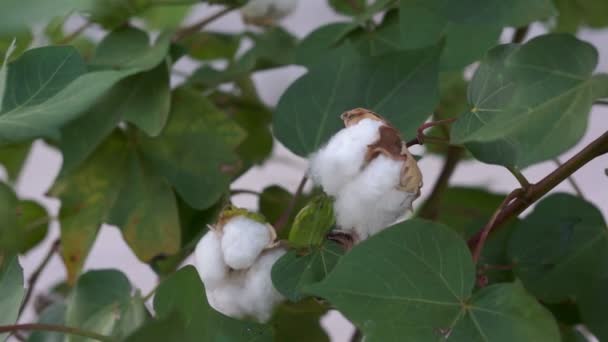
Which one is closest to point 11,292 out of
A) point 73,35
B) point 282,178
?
point 73,35

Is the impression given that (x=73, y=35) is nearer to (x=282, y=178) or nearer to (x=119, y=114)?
(x=119, y=114)

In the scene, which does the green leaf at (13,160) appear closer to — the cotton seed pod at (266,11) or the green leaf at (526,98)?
the cotton seed pod at (266,11)

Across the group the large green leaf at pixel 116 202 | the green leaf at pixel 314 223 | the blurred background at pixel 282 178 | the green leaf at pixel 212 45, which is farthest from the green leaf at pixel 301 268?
the blurred background at pixel 282 178

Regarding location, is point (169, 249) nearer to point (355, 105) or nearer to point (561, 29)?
point (355, 105)

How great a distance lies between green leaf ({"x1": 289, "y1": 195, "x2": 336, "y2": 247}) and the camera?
0.85 ft

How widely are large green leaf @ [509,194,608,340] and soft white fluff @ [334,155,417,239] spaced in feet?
0.30

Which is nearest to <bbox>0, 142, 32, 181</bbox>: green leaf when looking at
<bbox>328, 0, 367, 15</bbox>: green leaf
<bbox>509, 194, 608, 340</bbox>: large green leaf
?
<bbox>328, 0, 367, 15</bbox>: green leaf

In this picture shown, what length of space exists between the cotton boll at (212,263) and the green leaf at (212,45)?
0.20 metres

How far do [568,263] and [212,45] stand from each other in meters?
0.25

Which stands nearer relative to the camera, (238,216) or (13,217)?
(238,216)

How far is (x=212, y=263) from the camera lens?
261mm

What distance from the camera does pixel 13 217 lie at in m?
0.38

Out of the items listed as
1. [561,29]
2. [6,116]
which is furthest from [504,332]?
[561,29]

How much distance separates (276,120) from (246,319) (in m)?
0.08
